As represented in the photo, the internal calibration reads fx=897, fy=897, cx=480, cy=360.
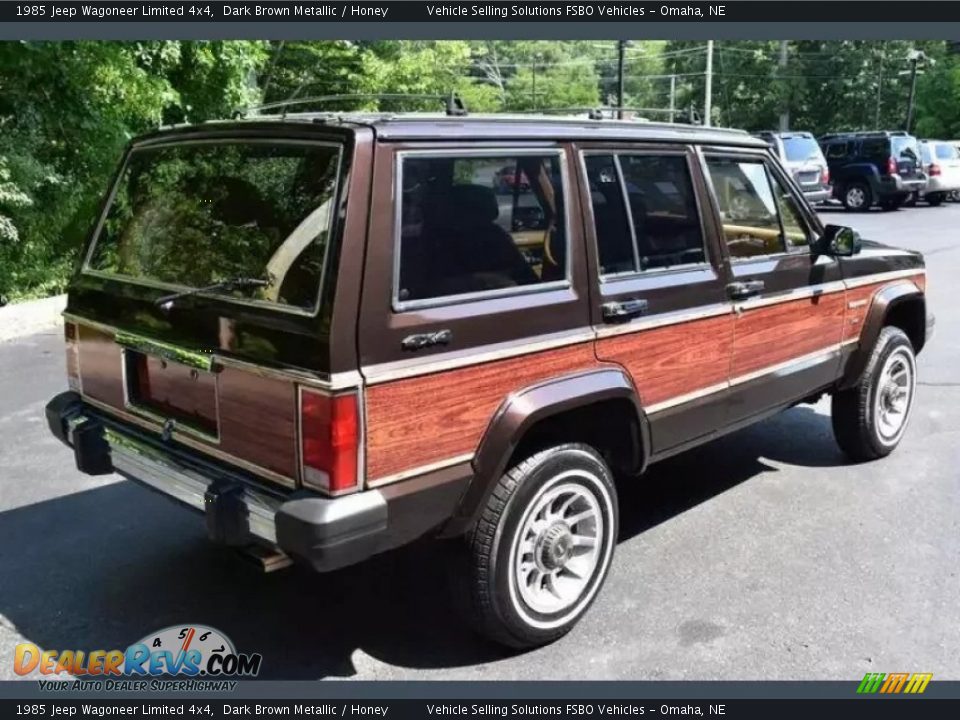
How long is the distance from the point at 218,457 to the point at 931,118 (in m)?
50.5

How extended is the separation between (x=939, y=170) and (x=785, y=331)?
954 inches

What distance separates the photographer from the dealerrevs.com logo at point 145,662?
10.7 feet

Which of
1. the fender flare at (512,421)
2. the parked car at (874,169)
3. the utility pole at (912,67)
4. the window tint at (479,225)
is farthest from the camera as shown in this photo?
the utility pole at (912,67)

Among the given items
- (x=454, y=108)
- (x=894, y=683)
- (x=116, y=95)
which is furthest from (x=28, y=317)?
(x=894, y=683)

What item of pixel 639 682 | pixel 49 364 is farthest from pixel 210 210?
pixel 49 364

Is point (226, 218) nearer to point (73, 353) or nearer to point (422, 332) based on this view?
point (422, 332)

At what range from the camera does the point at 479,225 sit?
127 inches

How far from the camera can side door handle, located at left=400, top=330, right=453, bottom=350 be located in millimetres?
2877

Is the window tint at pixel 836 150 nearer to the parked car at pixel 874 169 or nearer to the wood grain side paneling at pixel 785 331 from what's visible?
the parked car at pixel 874 169

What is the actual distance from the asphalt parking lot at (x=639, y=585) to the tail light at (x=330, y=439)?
3.06ft

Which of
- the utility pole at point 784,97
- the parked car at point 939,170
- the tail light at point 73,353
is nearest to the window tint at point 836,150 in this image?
the parked car at point 939,170

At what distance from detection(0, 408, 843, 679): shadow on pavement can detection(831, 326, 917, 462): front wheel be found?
0.93 metres

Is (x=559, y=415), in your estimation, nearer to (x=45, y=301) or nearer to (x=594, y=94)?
(x=45, y=301)

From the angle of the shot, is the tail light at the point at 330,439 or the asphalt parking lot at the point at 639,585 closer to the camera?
the tail light at the point at 330,439
